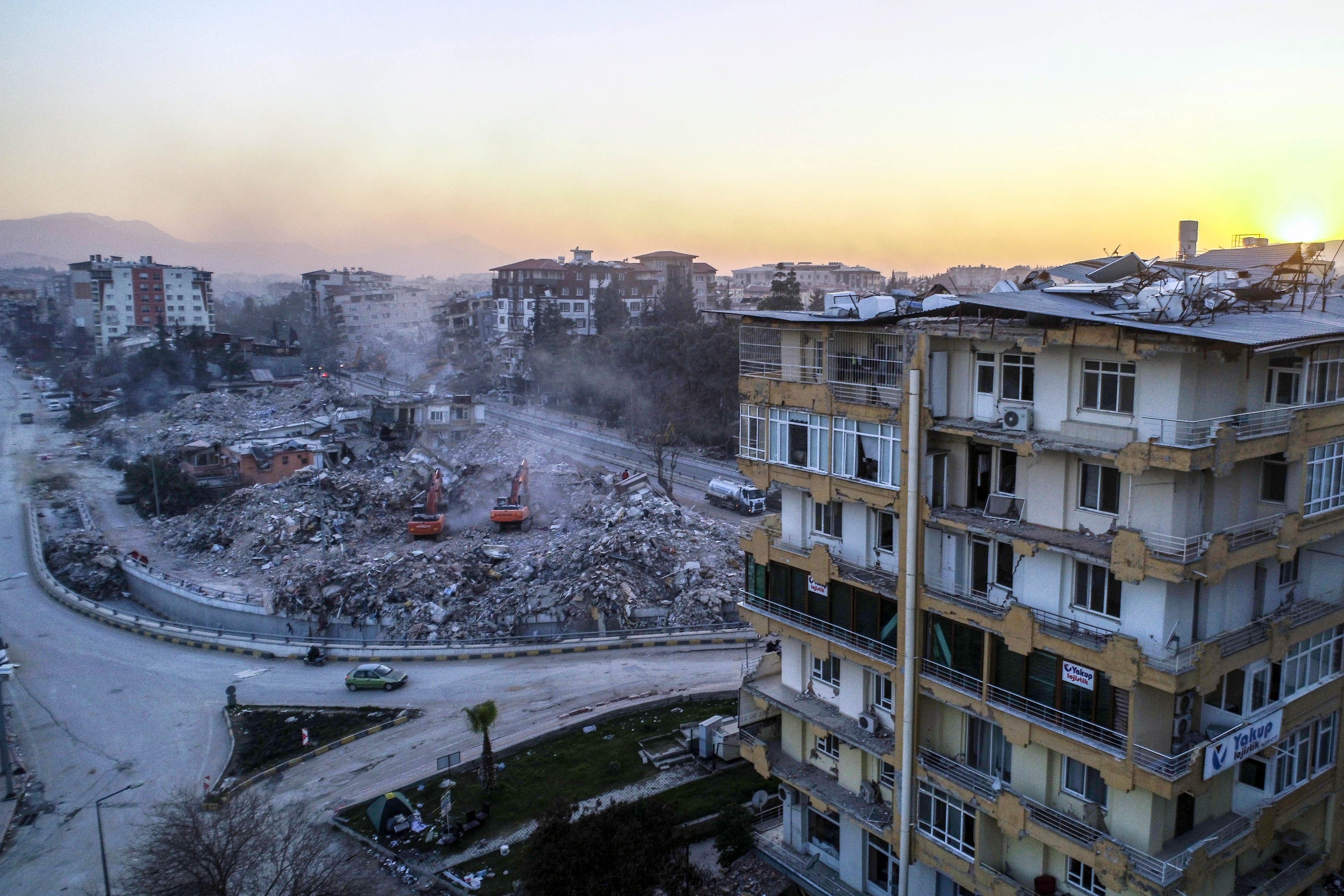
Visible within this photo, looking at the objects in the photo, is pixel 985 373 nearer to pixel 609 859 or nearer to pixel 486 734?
pixel 609 859

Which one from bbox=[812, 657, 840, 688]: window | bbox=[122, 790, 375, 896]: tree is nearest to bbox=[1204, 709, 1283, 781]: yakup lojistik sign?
bbox=[812, 657, 840, 688]: window

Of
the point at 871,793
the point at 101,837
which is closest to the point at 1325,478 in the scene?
the point at 871,793

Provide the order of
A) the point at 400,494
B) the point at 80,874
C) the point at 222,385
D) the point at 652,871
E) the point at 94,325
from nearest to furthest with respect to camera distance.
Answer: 1. the point at 652,871
2. the point at 80,874
3. the point at 400,494
4. the point at 222,385
5. the point at 94,325

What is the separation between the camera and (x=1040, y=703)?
410 inches

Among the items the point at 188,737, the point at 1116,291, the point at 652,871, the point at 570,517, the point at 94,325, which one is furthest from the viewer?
the point at 94,325

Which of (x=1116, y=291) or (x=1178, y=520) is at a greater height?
(x=1116, y=291)

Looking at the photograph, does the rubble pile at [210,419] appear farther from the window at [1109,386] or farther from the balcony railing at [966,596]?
the window at [1109,386]

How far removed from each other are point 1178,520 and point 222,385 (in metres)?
73.5

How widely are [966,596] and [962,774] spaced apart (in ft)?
7.16

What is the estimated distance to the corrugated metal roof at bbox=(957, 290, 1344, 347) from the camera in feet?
29.6

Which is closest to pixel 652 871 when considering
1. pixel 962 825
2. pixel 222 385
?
pixel 962 825

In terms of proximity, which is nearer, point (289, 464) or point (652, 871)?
point (652, 871)

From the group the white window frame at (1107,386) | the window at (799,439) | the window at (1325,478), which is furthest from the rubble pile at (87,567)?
the window at (1325,478)

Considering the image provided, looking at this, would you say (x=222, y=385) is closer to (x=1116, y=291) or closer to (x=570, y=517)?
(x=570, y=517)
